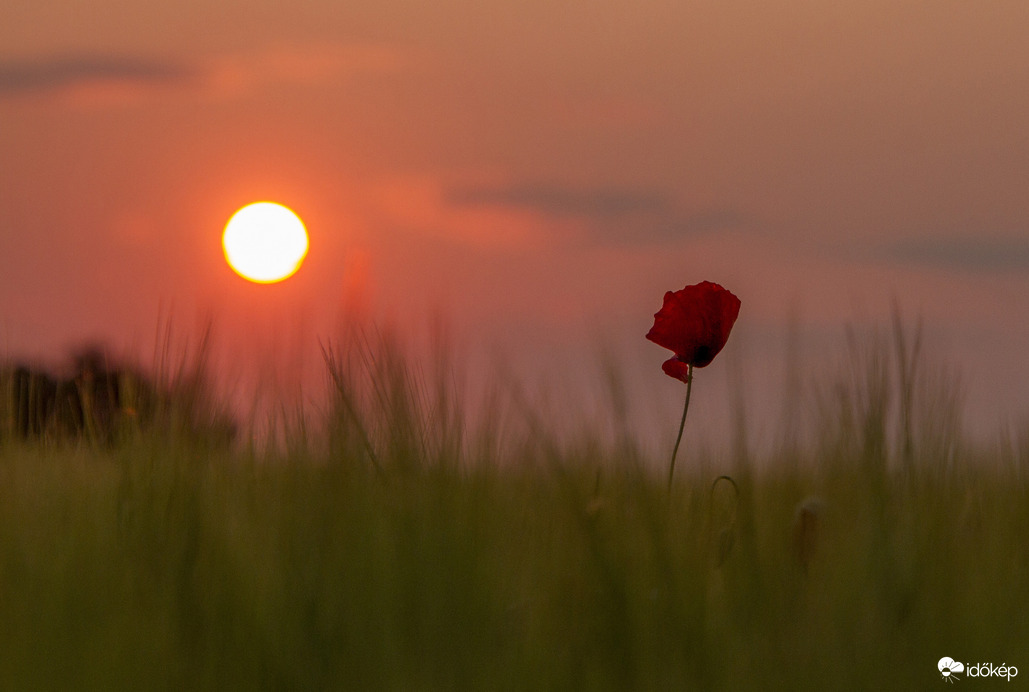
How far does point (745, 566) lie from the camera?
1547 mm

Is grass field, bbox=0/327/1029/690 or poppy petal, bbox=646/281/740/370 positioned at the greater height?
poppy petal, bbox=646/281/740/370

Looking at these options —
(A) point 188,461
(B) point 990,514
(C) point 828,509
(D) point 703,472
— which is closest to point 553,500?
(D) point 703,472

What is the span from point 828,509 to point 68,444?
2553mm

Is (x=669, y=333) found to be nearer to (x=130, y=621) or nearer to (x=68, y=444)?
(x=130, y=621)

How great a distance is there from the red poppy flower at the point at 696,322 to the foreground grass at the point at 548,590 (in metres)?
0.27

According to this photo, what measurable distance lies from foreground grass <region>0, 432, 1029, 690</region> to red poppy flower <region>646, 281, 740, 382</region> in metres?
0.27

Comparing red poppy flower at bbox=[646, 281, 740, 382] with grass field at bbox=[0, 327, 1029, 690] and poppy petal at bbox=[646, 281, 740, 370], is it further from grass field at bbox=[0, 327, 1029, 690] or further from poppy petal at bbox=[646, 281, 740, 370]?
Result: grass field at bbox=[0, 327, 1029, 690]

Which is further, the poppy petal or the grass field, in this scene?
the poppy petal

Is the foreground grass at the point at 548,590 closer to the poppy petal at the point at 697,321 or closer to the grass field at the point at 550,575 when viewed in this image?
the grass field at the point at 550,575

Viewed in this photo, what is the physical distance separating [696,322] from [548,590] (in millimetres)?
652

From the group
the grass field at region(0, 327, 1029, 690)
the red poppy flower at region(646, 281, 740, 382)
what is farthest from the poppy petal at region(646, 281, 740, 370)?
the grass field at region(0, 327, 1029, 690)

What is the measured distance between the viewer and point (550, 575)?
1557mm

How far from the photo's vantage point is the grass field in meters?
1.42

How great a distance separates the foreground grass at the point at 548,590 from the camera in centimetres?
141
